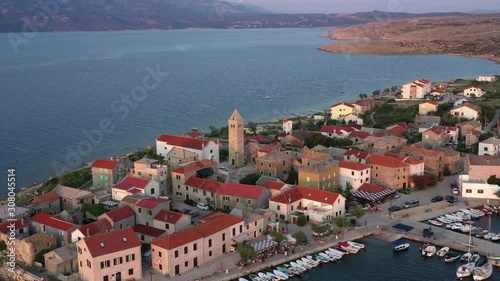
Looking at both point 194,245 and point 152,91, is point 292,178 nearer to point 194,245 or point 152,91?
point 194,245

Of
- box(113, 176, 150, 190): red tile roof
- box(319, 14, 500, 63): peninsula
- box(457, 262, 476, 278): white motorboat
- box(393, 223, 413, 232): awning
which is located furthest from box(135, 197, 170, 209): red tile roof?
box(319, 14, 500, 63): peninsula

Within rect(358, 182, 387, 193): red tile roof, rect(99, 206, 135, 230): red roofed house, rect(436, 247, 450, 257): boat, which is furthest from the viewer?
rect(358, 182, 387, 193): red tile roof

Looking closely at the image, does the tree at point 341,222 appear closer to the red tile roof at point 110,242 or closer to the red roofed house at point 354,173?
the red roofed house at point 354,173

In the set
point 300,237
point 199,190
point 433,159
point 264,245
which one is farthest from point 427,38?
point 264,245

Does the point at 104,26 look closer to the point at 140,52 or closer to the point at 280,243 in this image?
the point at 140,52

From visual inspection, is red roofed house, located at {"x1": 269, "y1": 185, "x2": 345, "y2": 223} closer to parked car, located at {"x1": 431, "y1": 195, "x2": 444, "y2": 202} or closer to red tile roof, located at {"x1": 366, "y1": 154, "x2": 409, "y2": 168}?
parked car, located at {"x1": 431, "y1": 195, "x2": 444, "y2": 202}
